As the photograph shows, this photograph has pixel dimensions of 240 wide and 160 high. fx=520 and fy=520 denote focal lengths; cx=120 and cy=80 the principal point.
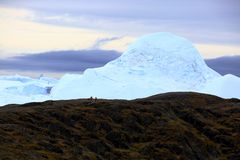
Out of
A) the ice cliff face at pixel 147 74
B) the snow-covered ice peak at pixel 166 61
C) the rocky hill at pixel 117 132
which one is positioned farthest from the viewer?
the snow-covered ice peak at pixel 166 61

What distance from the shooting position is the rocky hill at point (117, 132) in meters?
29.3

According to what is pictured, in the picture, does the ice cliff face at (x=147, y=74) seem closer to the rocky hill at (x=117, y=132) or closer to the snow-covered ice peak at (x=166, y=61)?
the snow-covered ice peak at (x=166, y=61)

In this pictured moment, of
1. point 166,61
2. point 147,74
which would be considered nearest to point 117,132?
point 147,74

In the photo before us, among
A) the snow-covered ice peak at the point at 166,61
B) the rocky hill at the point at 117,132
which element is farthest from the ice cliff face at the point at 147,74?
the rocky hill at the point at 117,132

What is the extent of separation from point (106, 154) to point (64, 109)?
775cm

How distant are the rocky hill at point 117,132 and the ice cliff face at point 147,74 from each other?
110056 mm

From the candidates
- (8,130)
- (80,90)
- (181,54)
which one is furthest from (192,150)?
(181,54)

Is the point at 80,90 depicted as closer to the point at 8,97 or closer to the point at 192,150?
the point at 8,97

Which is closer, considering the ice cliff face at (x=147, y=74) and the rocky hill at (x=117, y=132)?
the rocky hill at (x=117, y=132)

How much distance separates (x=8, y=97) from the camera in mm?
181250

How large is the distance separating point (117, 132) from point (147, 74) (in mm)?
136327

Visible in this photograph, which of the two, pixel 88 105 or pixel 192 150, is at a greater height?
pixel 88 105

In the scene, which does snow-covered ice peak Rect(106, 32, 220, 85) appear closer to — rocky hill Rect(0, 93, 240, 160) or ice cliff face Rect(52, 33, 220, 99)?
ice cliff face Rect(52, 33, 220, 99)

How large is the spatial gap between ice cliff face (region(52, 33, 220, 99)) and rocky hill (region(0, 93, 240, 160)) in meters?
110
